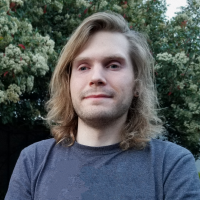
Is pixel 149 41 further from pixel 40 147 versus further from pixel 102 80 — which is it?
pixel 40 147

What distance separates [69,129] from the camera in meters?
1.87

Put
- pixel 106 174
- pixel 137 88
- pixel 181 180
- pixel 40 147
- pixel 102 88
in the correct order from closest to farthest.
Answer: pixel 181 180 < pixel 106 174 < pixel 102 88 < pixel 40 147 < pixel 137 88

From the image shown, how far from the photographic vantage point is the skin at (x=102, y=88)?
1.54m

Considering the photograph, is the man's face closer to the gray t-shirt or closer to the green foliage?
the gray t-shirt

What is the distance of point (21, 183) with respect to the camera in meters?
1.49

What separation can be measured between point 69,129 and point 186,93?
3162 mm

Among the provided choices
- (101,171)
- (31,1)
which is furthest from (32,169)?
(31,1)

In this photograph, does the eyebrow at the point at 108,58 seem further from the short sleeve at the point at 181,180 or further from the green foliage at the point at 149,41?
the green foliage at the point at 149,41

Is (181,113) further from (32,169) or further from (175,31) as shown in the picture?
(32,169)

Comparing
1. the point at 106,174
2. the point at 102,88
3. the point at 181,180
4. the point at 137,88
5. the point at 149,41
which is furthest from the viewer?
the point at 149,41

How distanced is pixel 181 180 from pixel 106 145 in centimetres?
44

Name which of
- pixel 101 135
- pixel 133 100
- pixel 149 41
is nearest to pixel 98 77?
pixel 101 135

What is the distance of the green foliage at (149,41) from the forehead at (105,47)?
1344 millimetres

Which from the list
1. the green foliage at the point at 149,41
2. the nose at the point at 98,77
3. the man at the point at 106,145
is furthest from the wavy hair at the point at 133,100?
the green foliage at the point at 149,41
